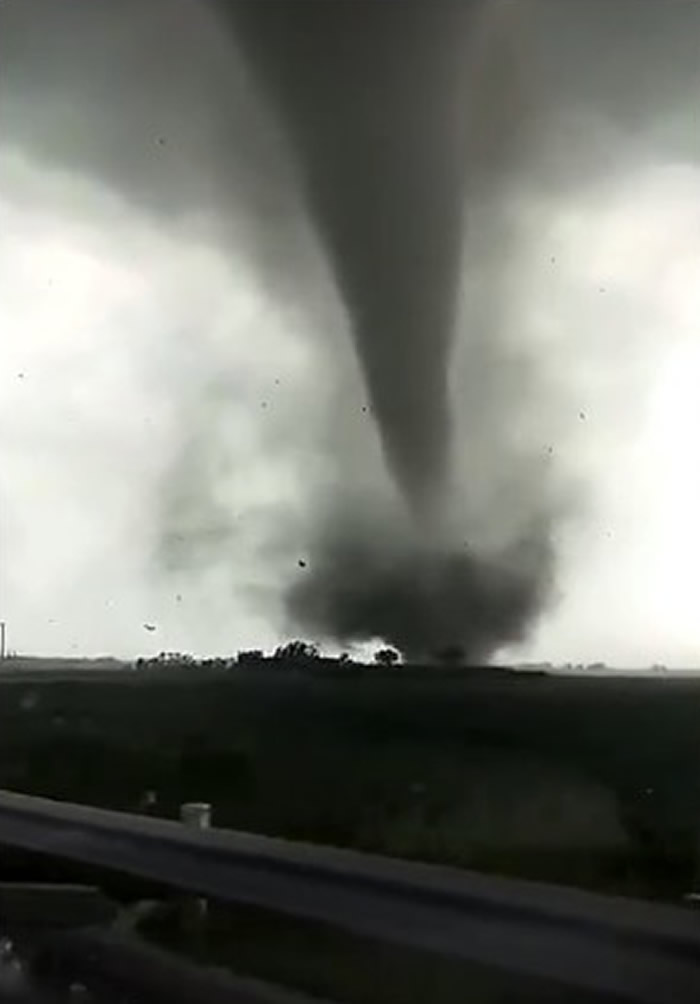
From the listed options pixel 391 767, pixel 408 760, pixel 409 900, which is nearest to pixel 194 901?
pixel 409 900

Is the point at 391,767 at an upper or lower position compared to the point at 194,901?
upper

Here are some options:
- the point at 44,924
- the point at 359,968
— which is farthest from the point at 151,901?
the point at 359,968

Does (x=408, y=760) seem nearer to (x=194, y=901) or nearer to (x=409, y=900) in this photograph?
(x=194, y=901)

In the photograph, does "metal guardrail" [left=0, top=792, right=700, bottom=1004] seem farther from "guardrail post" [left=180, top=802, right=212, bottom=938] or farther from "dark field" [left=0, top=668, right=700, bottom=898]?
"dark field" [left=0, top=668, right=700, bottom=898]

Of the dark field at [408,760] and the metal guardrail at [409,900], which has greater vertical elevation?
the dark field at [408,760]

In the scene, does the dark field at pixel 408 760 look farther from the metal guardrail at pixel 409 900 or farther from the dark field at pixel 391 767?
the metal guardrail at pixel 409 900

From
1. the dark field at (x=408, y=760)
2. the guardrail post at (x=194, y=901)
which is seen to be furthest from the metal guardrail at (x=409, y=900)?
the dark field at (x=408, y=760)
